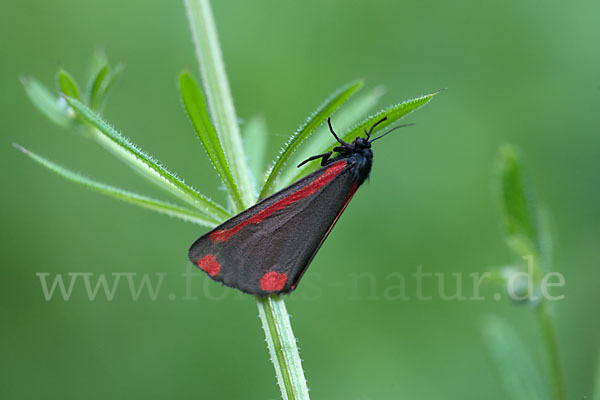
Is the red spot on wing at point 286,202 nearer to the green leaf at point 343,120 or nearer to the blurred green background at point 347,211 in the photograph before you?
the green leaf at point 343,120

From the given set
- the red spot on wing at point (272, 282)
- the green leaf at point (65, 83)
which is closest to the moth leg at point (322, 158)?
the red spot on wing at point (272, 282)

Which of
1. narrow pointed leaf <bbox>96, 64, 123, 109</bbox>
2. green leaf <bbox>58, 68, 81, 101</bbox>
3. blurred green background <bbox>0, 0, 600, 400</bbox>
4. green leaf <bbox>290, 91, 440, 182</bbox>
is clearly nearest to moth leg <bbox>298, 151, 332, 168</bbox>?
green leaf <bbox>290, 91, 440, 182</bbox>

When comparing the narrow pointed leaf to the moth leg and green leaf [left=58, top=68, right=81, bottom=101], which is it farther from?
the moth leg

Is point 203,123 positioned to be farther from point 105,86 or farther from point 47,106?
point 47,106

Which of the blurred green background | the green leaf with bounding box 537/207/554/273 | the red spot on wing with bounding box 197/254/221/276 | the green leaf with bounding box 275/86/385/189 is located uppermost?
the blurred green background

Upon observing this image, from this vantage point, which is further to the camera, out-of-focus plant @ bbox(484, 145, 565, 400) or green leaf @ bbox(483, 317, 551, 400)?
green leaf @ bbox(483, 317, 551, 400)

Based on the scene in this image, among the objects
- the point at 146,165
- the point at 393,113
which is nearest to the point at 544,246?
the point at 393,113

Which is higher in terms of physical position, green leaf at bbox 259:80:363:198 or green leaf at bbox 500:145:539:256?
green leaf at bbox 259:80:363:198
